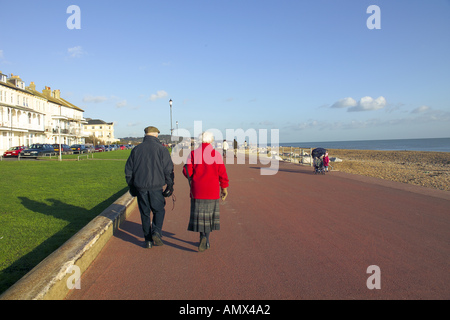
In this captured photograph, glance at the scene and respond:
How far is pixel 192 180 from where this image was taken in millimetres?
4742

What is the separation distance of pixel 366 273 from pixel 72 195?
8133 mm

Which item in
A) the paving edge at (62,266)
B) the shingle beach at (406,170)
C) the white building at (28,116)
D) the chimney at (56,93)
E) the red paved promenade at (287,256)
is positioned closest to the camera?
the paving edge at (62,266)

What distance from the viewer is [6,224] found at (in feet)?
18.8

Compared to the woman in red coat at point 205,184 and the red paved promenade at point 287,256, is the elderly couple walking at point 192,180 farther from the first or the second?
the red paved promenade at point 287,256

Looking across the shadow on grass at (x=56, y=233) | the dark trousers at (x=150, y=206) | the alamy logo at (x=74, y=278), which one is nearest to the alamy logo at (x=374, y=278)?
the dark trousers at (x=150, y=206)

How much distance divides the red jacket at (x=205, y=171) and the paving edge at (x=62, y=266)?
1.64 metres

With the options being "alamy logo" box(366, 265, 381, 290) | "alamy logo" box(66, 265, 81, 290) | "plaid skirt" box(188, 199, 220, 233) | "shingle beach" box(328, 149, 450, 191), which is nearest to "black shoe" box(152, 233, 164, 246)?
"plaid skirt" box(188, 199, 220, 233)

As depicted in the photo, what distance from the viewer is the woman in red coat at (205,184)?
15.3 ft

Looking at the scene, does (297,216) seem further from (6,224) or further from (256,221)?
(6,224)

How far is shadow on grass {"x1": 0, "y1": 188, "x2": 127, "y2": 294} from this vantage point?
3656mm

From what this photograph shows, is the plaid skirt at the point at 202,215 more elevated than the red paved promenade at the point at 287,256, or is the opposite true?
the plaid skirt at the point at 202,215

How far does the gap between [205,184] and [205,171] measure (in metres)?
0.20

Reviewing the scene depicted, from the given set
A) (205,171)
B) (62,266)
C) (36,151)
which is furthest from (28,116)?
(62,266)
